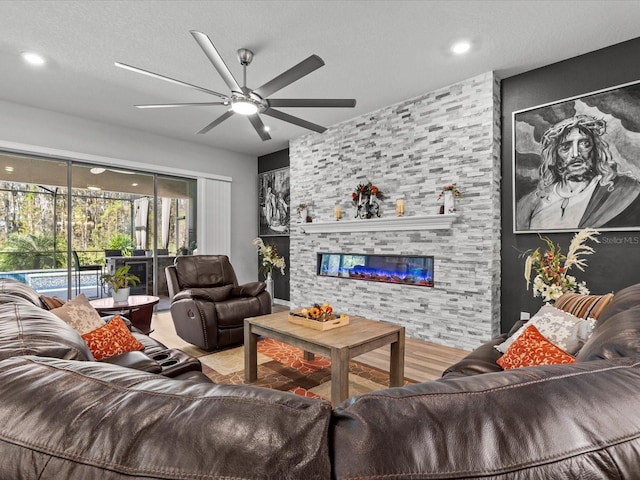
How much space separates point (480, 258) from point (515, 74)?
6.39ft

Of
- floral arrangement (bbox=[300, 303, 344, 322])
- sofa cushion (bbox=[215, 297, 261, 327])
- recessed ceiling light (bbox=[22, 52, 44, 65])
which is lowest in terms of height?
sofa cushion (bbox=[215, 297, 261, 327])

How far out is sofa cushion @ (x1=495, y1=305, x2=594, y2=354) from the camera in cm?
176

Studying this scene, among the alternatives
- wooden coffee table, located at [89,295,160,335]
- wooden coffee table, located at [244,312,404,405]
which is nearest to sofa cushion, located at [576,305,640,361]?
wooden coffee table, located at [244,312,404,405]

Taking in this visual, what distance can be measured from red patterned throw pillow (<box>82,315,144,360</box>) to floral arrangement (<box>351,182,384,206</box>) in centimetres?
321

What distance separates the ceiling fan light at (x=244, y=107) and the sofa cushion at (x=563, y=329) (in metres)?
2.53

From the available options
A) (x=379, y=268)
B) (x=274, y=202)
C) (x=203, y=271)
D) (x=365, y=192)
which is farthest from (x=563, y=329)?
(x=274, y=202)

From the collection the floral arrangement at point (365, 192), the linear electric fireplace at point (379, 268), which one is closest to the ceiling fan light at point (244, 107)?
the floral arrangement at point (365, 192)

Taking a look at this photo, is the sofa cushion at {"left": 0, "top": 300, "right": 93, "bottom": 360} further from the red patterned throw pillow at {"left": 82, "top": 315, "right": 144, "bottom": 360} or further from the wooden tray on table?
the wooden tray on table

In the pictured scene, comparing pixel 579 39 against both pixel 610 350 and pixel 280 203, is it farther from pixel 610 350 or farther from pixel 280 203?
pixel 280 203

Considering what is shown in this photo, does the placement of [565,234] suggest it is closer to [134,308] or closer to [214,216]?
[134,308]

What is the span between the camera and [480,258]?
11.6 feet

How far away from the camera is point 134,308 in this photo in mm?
3363

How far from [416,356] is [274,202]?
4009 mm

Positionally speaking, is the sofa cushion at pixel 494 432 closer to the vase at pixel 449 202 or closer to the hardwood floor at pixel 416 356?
the hardwood floor at pixel 416 356
